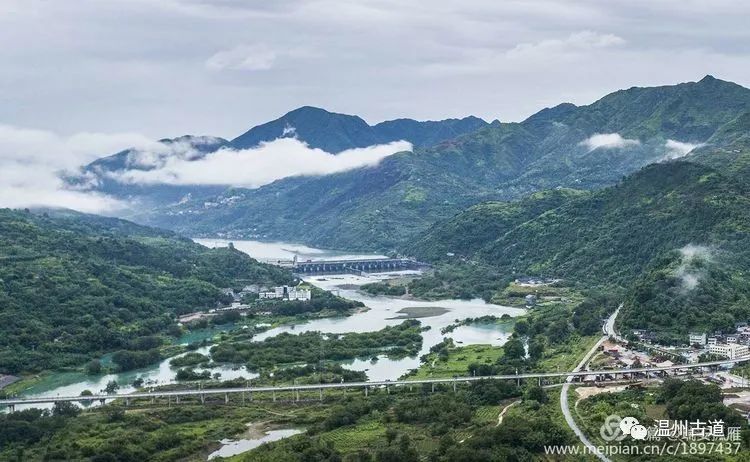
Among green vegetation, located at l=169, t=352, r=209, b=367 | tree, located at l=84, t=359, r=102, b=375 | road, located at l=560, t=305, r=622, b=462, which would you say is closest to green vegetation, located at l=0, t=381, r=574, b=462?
road, located at l=560, t=305, r=622, b=462

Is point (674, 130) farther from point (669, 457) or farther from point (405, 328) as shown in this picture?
point (669, 457)

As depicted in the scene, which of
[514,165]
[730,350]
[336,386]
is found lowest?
[336,386]

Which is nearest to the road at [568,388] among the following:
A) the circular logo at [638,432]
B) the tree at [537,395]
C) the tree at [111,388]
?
the tree at [537,395]

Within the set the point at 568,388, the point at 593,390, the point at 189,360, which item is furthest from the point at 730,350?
the point at 189,360

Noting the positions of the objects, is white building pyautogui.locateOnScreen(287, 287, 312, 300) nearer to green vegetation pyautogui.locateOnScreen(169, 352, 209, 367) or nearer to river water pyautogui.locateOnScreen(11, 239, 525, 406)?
A: river water pyautogui.locateOnScreen(11, 239, 525, 406)

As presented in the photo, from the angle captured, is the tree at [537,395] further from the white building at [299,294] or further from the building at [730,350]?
the white building at [299,294]

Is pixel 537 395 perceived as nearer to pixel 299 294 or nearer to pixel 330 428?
pixel 330 428

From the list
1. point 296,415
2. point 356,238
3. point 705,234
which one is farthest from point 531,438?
point 356,238
